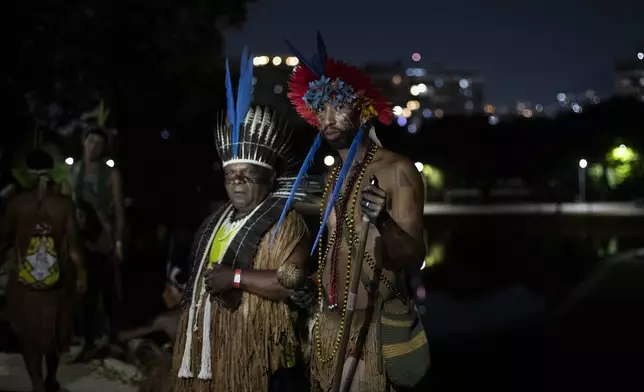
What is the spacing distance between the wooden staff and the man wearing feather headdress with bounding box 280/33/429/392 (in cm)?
2

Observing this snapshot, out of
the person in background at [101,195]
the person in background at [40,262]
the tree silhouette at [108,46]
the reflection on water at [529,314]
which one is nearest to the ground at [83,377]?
the person in background at [101,195]

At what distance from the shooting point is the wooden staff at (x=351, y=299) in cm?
334

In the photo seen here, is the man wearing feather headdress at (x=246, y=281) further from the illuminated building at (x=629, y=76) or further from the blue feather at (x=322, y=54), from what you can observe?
the illuminated building at (x=629, y=76)

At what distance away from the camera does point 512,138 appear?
2768 inches

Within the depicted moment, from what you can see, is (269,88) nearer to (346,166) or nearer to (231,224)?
(231,224)

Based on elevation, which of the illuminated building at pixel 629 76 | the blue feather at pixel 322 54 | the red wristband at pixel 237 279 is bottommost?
the red wristband at pixel 237 279

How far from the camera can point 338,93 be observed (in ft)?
12.1

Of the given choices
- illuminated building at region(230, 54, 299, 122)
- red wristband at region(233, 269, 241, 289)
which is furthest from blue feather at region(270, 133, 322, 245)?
illuminated building at region(230, 54, 299, 122)

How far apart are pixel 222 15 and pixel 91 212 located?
6476mm

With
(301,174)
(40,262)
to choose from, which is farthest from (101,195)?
(301,174)

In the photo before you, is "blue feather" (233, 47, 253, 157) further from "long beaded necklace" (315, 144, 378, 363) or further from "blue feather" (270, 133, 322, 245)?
"long beaded necklace" (315, 144, 378, 363)

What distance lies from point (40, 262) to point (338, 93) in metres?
3.23

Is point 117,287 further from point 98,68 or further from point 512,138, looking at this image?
point 512,138

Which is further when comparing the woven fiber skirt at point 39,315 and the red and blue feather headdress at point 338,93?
the woven fiber skirt at point 39,315
